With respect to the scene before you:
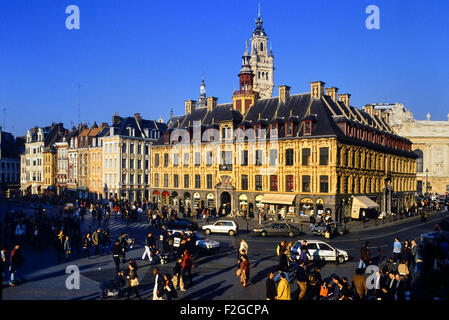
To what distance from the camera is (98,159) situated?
242 ft

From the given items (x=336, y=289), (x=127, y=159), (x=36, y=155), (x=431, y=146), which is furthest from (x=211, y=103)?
(x=431, y=146)

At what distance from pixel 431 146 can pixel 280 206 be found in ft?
231

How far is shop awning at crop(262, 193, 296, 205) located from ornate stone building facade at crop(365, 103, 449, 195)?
65627 mm

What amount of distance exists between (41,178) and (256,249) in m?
75.9

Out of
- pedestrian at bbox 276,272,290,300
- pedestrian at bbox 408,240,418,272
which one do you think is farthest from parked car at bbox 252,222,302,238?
pedestrian at bbox 276,272,290,300

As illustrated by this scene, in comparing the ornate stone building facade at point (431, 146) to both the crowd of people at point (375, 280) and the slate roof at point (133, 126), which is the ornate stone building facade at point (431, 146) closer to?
the slate roof at point (133, 126)

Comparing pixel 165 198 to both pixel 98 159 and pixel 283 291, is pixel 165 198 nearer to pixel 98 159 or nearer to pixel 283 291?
pixel 98 159

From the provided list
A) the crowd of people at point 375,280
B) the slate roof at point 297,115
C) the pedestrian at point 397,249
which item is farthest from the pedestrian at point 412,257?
the slate roof at point 297,115

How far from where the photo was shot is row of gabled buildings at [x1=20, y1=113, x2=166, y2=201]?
6975 cm

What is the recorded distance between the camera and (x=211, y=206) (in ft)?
178

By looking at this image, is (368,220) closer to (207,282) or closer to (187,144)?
(187,144)

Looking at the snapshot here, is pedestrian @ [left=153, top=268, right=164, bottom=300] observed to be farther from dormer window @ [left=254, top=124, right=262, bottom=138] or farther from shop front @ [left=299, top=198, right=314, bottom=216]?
dormer window @ [left=254, top=124, right=262, bottom=138]
